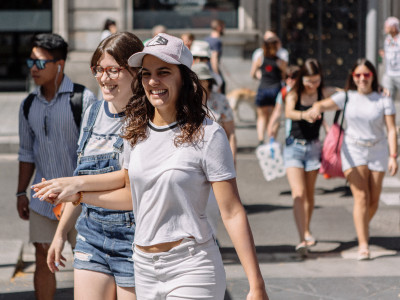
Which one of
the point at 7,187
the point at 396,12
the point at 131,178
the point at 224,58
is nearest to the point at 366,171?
the point at 131,178

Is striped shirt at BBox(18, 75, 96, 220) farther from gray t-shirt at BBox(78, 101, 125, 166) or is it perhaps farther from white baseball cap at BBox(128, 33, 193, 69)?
white baseball cap at BBox(128, 33, 193, 69)

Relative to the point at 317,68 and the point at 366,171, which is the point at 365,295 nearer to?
the point at 366,171

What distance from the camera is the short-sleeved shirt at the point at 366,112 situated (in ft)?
24.9

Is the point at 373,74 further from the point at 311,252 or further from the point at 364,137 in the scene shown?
the point at 311,252

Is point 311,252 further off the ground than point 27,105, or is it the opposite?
point 27,105

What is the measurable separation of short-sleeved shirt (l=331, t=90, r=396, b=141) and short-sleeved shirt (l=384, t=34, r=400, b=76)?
7944 millimetres

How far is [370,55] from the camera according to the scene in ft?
50.3

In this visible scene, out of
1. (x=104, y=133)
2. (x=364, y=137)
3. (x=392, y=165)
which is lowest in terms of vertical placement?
(x=392, y=165)

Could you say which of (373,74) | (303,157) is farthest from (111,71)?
(373,74)

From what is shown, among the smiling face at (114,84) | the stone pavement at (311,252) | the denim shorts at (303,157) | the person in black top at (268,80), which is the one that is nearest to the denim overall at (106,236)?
the smiling face at (114,84)

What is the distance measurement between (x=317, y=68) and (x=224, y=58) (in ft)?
39.1

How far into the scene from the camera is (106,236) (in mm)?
3943

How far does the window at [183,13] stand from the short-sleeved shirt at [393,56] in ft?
17.9

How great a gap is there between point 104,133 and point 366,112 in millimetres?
4054
